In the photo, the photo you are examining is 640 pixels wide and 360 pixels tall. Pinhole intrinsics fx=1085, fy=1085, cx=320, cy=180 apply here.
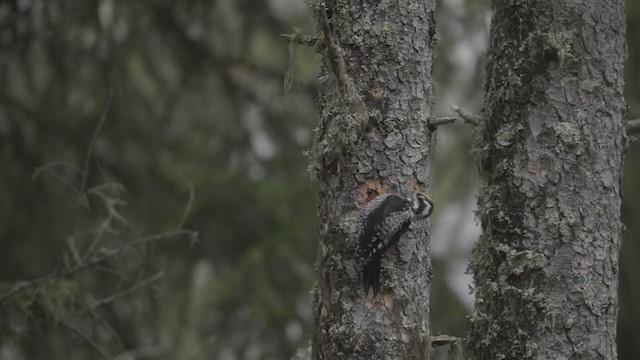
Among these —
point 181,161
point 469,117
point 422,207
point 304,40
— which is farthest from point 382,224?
point 181,161

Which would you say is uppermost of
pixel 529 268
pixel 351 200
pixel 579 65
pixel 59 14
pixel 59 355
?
pixel 59 14

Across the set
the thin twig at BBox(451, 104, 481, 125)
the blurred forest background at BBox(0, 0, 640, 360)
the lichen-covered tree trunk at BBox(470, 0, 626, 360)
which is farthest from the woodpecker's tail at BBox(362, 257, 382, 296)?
the blurred forest background at BBox(0, 0, 640, 360)

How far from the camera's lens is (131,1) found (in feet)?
23.3

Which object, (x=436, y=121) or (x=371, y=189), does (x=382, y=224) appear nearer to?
(x=371, y=189)

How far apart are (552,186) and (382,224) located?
84 centimetres

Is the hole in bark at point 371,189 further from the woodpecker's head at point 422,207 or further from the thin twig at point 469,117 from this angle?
the thin twig at point 469,117

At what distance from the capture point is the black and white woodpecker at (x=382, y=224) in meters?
3.33

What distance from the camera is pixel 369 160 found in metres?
3.46

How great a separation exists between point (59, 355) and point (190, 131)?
85.6 inches

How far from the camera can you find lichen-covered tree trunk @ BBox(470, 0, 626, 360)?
381 cm

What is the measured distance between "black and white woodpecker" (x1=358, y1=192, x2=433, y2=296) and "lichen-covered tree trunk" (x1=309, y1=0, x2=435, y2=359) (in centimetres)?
4

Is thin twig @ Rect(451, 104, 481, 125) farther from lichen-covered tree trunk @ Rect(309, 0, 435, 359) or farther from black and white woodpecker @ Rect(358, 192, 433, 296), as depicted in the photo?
black and white woodpecker @ Rect(358, 192, 433, 296)

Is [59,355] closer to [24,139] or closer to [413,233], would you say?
[24,139]

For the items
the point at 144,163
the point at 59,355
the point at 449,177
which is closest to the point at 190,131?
the point at 144,163
